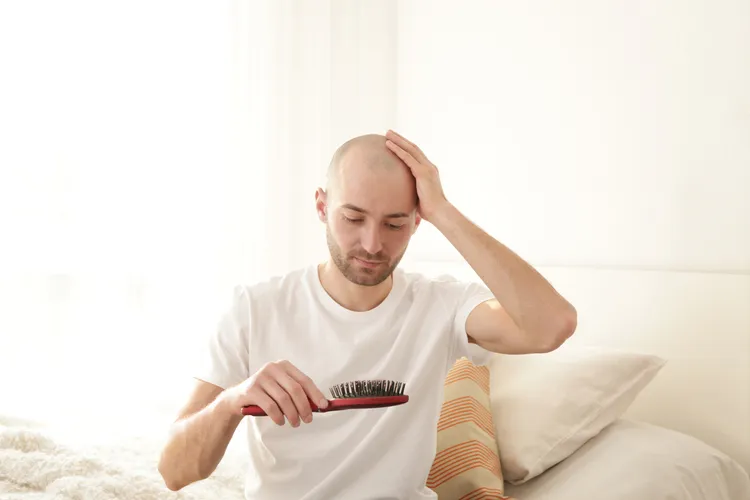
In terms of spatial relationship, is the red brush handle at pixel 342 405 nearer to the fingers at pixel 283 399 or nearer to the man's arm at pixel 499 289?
the fingers at pixel 283 399

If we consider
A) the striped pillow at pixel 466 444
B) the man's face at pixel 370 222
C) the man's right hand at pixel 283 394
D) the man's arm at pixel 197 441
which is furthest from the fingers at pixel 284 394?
the striped pillow at pixel 466 444

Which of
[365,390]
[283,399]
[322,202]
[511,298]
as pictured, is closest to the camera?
[283,399]

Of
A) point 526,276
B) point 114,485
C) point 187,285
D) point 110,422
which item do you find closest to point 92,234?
point 187,285

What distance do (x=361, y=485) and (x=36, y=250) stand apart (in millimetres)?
2090

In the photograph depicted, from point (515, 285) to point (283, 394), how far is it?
565 millimetres

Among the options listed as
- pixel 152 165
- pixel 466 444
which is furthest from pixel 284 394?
pixel 152 165

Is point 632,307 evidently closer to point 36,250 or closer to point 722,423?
point 722,423

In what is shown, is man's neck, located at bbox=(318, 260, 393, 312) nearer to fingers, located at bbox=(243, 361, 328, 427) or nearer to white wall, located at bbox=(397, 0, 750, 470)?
fingers, located at bbox=(243, 361, 328, 427)

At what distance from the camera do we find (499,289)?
161cm

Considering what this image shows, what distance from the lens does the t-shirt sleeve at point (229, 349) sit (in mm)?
1640

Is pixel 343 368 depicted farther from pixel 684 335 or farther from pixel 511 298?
pixel 684 335

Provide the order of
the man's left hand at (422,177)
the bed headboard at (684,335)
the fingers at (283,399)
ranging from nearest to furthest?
1. the fingers at (283,399)
2. the man's left hand at (422,177)
3. the bed headboard at (684,335)

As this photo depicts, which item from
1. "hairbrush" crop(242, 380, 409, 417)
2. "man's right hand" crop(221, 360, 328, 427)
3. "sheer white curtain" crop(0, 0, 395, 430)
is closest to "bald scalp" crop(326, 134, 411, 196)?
"hairbrush" crop(242, 380, 409, 417)

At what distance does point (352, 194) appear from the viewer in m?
1.67
